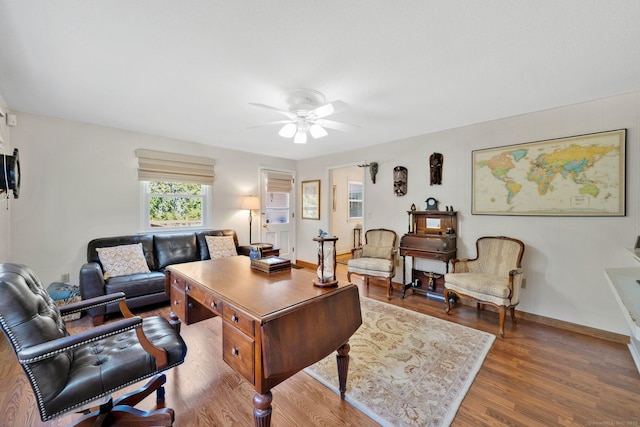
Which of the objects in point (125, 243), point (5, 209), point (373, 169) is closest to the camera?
point (5, 209)

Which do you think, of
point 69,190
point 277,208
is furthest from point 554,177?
point 69,190

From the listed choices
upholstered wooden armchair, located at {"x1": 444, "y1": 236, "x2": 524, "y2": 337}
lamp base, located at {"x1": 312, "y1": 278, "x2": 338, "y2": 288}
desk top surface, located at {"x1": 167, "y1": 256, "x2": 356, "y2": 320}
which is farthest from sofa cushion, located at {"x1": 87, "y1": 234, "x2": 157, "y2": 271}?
upholstered wooden armchair, located at {"x1": 444, "y1": 236, "x2": 524, "y2": 337}

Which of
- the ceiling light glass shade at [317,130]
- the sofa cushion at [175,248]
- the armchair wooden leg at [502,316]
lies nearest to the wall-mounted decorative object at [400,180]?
the ceiling light glass shade at [317,130]

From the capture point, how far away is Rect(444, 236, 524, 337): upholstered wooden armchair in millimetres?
2660

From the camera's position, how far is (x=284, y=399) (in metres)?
1.75

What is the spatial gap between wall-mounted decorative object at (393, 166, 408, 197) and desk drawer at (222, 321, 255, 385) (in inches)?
133

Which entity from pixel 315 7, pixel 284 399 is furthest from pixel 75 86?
pixel 284 399

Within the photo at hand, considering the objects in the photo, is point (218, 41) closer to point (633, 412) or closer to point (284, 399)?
point (284, 399)

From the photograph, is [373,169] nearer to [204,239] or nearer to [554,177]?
[554,177]

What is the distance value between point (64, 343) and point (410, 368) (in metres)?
2.22

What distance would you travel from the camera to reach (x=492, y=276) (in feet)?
9.86

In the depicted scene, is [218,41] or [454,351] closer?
[218,41]

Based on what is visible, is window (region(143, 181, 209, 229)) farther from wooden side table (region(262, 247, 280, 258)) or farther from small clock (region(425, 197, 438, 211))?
small clock (region(425, 197, 438, 211))

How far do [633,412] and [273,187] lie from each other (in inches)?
203
